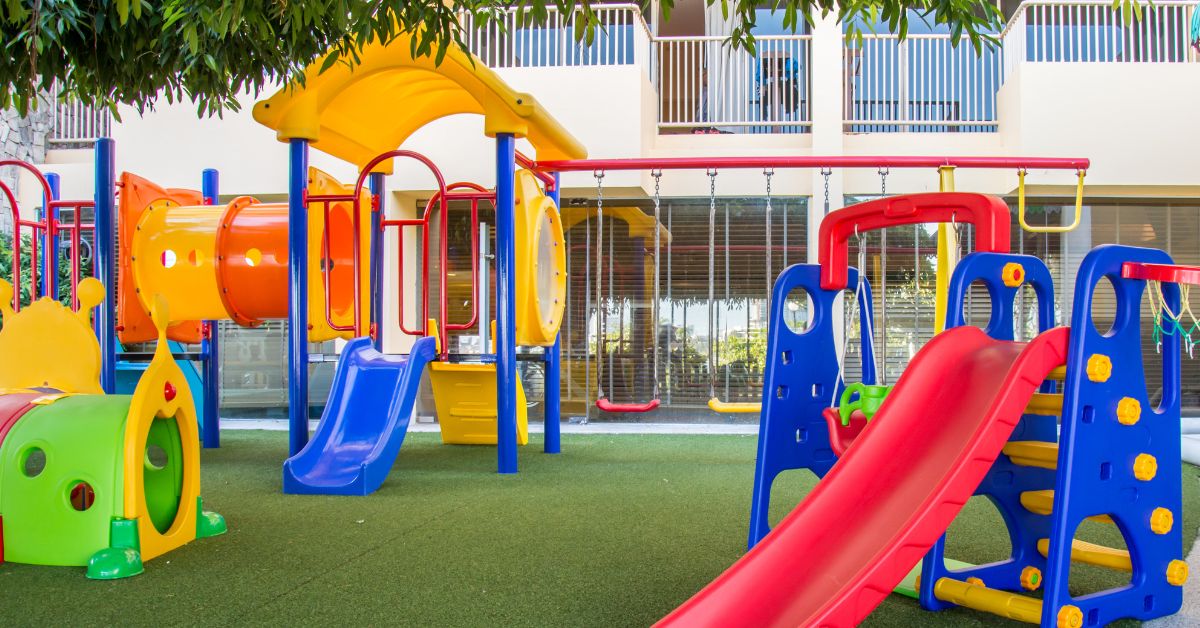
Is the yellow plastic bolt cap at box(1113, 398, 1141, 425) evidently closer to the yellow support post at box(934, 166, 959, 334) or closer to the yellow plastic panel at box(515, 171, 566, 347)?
the yellow support post at box(934, 166, 959, 334)

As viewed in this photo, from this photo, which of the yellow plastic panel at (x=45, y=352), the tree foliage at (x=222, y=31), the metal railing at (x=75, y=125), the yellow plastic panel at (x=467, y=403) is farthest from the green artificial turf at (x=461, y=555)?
the metal railing at (x=75, y=125)

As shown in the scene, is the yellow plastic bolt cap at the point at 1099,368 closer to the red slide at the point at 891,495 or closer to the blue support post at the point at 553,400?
the red slide at the point at 891,495

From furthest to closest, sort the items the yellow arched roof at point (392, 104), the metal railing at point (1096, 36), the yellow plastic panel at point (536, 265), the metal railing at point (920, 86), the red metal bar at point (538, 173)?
the metal railing at point (920, 86)
the metal railing at point (1096, 36)
the red metal bar at point (538, 173)
the yellow plastic panel at point (536, 265)
the yellow arched roof at point (392, 104)

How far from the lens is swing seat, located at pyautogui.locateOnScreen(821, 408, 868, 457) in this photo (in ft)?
11.8

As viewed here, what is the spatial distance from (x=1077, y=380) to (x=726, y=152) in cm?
694

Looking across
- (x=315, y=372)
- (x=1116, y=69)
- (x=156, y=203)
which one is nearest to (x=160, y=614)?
(x=156, y=203)

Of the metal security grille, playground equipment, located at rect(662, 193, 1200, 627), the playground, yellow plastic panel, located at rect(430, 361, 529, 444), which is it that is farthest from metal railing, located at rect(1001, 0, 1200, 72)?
playground equipment, located at rect(662, 193, 1200, 627)

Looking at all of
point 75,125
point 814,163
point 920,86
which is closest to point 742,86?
point 920,86

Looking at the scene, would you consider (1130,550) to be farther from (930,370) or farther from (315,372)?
(315,372)

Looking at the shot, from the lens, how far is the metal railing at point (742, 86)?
9719mm

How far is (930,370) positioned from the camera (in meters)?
3.13

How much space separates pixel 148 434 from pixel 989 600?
333 centimetres

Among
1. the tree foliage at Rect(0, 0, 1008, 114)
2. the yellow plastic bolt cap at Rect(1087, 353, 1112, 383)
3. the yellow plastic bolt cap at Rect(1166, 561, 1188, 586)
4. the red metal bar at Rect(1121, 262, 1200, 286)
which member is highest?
the tree foliage at Rect(0, 0, 1008, 114)

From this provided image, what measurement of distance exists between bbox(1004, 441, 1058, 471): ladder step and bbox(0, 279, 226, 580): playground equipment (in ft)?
10.5
